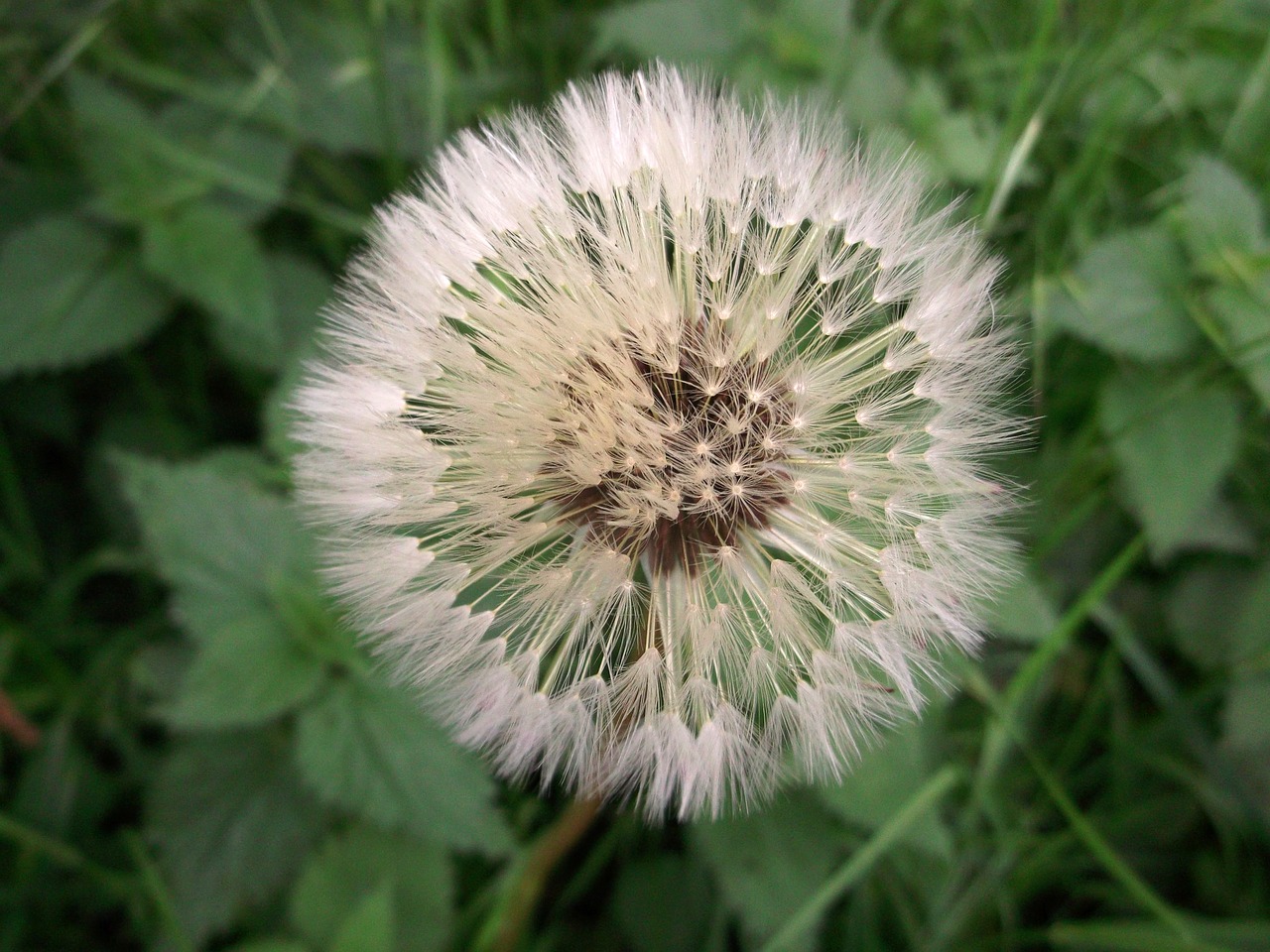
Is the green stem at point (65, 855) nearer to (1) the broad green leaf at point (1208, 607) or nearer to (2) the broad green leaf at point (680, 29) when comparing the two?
(2) the broad green leaf at point (680, 29)

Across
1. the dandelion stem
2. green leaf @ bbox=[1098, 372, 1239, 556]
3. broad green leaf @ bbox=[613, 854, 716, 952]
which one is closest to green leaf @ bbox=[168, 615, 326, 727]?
the dandelion stem

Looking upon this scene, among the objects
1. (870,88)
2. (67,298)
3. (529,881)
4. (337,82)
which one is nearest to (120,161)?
(67,298)

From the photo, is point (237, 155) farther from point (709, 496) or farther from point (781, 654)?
point (781, 654)

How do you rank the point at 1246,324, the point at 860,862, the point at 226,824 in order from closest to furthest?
the point at 860,862 < the point at 1246,324 < the point at 226,824

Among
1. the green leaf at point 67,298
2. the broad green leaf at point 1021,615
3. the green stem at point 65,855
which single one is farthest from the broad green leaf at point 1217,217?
the green stem at point 65,855

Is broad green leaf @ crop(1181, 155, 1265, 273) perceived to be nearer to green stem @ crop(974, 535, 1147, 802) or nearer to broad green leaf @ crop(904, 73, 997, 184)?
broad green leaf @ crop(904, 73, 997, 184)

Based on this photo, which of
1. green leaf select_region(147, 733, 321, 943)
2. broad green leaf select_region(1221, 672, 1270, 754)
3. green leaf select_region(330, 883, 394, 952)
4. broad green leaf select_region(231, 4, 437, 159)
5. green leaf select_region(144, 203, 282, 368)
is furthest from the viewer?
broad green leaf select_region(231, 4, 437, 159)

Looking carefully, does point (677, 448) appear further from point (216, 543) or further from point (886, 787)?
point (216, 543)
